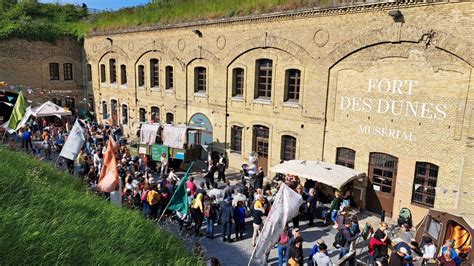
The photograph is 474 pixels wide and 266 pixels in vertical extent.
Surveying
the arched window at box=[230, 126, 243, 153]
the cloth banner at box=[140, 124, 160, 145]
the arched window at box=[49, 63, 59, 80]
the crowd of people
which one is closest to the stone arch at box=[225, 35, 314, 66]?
the arched window at box=[230, 126, 243, 153]

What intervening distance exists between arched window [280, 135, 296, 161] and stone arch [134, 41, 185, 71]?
339 inches

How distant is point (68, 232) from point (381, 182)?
12060mm

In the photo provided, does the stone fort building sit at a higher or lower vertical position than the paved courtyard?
higher

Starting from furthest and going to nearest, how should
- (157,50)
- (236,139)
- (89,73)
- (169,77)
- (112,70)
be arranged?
1. (89,73)
2. (112,70)
3. (169,77)
4. (157,50)
5. (236,139)

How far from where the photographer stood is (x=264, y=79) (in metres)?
18.3

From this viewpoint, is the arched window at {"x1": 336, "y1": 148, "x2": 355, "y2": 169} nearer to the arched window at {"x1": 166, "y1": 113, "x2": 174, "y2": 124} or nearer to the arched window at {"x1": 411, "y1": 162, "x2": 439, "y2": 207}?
the arched window at {"x1": 411, "y1": 162, "x2": 439, "y2": 207}

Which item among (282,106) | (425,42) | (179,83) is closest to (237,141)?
(282,106)

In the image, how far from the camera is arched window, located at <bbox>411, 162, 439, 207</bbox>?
1300cm

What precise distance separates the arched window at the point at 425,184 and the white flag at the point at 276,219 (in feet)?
21.9

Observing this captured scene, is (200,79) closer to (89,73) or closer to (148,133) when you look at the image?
(148,133)

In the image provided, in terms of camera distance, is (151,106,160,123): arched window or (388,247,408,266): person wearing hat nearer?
(388,247,408,266): person wearing hat

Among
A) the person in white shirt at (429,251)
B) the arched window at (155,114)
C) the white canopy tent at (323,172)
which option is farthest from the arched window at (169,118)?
the person in white shirt at (429,251)

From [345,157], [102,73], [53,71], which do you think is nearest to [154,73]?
[102,73]

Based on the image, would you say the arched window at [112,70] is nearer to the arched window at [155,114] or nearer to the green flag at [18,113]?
the arched window at [155,114]
